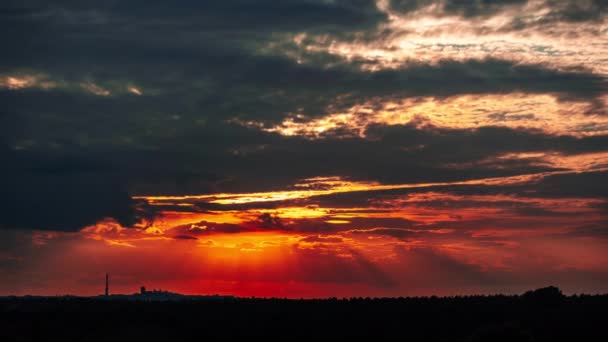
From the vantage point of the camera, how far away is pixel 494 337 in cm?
6425

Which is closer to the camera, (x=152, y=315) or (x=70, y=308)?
(x=152, y=315)

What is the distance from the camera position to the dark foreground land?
89.2m

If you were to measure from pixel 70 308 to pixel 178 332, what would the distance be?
35.1 meters

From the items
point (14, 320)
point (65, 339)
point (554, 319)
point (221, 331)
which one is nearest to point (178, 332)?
point (221, 331)

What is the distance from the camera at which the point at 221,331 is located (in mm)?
98125

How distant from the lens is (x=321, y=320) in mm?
102750

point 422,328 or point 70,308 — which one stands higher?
point 70,308

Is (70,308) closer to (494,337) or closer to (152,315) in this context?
(152,315)

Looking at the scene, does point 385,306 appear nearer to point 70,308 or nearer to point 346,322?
point 346,322

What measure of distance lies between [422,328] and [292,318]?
19.9 meters

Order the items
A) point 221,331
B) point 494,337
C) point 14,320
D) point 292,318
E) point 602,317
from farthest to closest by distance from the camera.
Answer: point 14,320 → point 292,318 → point 221,331 → point 602,317 → point 494,337

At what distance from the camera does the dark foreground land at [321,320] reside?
89.2 m

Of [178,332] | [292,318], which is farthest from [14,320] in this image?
[292,318]

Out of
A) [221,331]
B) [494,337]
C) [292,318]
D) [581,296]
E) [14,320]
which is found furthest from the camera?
[581,296]
